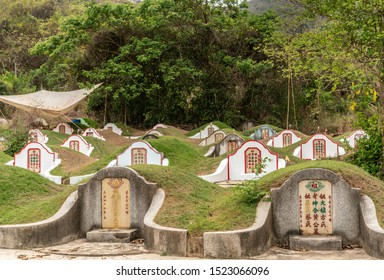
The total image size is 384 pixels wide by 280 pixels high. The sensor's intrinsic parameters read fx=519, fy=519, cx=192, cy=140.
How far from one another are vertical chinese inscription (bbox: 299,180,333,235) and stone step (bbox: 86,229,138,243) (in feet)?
9.41

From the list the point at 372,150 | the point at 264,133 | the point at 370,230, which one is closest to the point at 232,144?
the point at 264,133

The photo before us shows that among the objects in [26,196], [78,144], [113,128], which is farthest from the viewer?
[113,128]

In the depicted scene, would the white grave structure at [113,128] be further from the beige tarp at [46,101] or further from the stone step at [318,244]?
the stone step at [318,244]

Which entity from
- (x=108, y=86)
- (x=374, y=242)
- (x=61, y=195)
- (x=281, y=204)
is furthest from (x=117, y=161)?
(x=108, y=86)

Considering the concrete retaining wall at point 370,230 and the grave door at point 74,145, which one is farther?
the grave door at point 74,145

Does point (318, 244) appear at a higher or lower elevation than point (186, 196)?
lower

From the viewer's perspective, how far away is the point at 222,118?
99.3ft

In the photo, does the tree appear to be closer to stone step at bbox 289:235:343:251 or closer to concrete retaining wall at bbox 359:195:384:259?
concrete retaining wall at bbox 359:195:384:259

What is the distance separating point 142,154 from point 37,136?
8.66m

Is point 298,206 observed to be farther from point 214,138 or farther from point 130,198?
point 214,138

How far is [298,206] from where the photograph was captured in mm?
8430

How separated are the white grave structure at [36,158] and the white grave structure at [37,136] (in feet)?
13.6

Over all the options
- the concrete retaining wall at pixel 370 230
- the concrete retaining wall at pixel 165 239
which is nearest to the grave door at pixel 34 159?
the concrete retaining wall at pixel 165 239

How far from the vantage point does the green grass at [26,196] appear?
9.01 m
